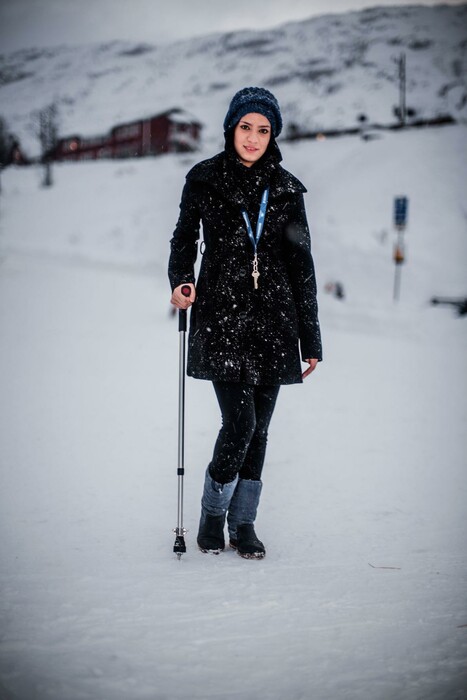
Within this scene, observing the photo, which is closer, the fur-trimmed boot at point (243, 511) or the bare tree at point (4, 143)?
the fur-trimmed boot at point (243, 511)

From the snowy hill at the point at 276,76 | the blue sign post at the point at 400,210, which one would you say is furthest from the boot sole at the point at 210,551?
the snowy hill at the point at 276,76

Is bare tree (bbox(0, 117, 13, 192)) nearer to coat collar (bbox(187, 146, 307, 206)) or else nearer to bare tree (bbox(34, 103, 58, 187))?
bare tree (bbox(34, 103, 58, 187))

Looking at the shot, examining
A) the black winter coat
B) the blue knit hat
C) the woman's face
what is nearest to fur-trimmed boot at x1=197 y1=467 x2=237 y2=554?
the black winter coat

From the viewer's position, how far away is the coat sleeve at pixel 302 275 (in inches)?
120

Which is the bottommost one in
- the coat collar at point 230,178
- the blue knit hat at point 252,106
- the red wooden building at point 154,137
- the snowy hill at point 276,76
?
the coat collar at point 230,178

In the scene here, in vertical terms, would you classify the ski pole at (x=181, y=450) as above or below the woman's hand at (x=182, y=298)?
below

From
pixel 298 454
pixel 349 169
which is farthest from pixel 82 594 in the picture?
pixel 349 169

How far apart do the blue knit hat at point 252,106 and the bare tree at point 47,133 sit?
18754 millimetres

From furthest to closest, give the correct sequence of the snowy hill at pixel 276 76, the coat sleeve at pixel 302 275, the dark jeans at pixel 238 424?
the snowy hill at pixel 276 76 → the coat sleeve at pixel 302 275 → the dark jeans at pixel 238 424

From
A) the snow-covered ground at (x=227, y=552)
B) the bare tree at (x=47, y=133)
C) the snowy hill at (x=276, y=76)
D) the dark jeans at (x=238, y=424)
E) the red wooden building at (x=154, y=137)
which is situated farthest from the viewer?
the red wooden building at (x=154, y=137)

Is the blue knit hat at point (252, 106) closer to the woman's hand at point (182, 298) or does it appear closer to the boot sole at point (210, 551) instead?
the woman's hand at point (182, 298)

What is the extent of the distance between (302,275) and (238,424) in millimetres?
794

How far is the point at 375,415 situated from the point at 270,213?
4.01m

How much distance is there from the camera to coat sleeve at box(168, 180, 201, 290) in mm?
3072
